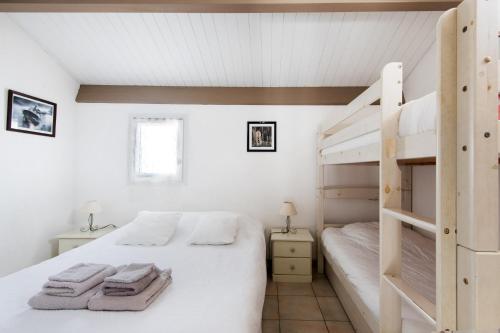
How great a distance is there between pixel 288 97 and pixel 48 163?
2925 millimetres

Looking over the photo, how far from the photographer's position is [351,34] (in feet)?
8.42

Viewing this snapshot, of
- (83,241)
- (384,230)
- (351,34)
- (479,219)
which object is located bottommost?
(83,241)

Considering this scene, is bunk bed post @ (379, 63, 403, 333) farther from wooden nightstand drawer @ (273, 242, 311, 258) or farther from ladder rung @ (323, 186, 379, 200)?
ladder rung @ (323, 186, 379, 200)

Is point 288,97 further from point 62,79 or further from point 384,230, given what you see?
point 62,79

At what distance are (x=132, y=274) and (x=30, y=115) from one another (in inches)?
94.5

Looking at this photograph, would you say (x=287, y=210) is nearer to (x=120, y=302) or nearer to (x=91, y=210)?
(x=120, y=302)

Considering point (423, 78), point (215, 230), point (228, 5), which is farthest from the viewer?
point (423, 78)

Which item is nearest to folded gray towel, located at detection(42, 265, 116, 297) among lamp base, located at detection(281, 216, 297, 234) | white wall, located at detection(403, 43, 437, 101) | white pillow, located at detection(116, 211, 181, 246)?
white pillow, located at detection(116, 211, 181, 246)

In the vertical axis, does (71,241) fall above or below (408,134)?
below

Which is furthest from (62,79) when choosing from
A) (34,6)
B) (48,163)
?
(34,6)

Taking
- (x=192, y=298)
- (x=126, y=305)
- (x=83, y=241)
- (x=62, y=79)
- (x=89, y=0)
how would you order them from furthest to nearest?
1. (x=62, y=79)
2. (x=83, y=241)
3. (x=89, y=0)
4. (x=192, y=298)
5. (x=126, y=305)

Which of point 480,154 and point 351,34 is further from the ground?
point 351,34

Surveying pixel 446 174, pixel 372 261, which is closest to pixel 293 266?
pixel 372 261

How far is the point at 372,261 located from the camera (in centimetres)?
203
